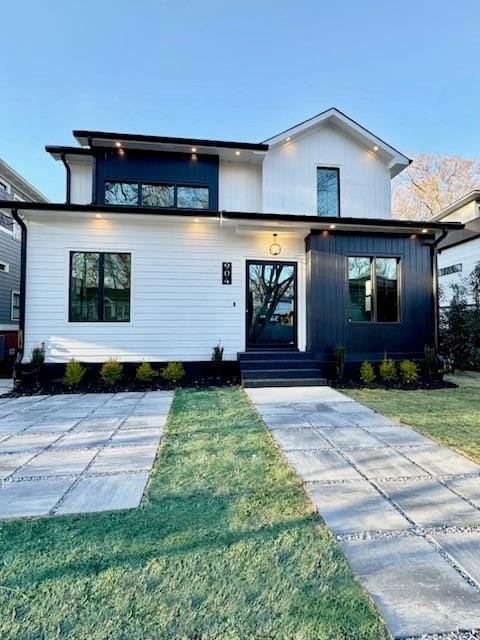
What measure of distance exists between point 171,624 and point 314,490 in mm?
1432

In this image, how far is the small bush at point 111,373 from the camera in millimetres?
6695

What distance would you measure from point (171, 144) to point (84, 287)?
156 inches

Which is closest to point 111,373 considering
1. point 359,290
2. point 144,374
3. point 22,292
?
point 144,374

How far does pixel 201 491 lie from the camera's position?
8.30 feet

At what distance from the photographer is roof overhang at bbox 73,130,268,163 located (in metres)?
7.89

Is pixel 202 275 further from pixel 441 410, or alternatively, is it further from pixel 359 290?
pixel 441 410

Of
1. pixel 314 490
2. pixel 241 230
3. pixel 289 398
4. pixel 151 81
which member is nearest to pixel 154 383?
pixel 289 398

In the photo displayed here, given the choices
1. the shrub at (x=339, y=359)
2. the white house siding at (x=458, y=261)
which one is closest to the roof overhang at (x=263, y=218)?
the shrub at (x=339, y=359)

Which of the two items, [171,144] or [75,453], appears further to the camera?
[171,144]

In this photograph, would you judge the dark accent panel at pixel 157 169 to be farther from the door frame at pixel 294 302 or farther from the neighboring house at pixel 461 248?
the neighboring house at pixel 461 248

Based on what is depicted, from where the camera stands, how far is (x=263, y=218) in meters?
6.88

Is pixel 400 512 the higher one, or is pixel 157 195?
pixel 157 195

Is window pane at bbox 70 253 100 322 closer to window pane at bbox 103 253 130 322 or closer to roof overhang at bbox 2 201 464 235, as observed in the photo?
window pane at bbox 103 253 130 322

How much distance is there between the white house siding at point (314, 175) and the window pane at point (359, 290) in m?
2.05
